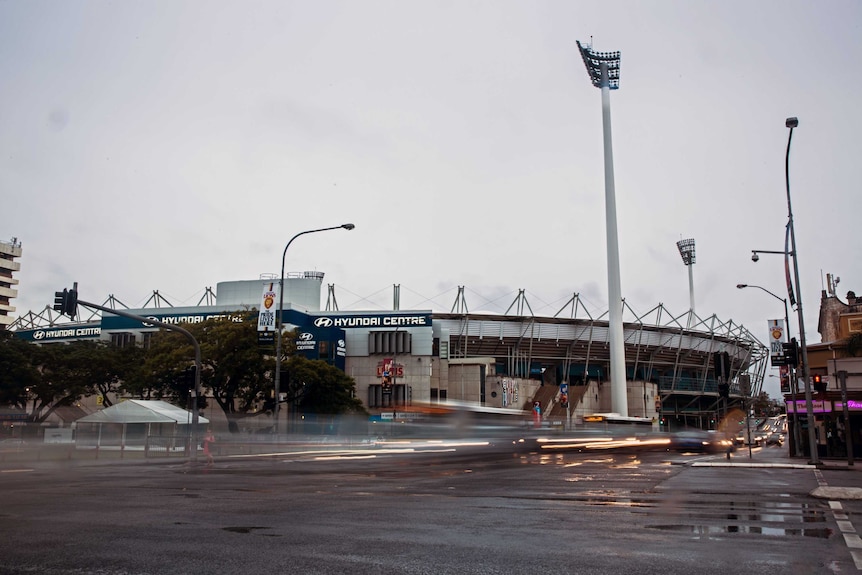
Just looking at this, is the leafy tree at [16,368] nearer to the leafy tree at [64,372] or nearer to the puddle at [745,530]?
the leafy tree at [64,372]

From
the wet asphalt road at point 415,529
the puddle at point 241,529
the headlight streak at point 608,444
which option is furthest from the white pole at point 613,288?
the puddle at point 241,529

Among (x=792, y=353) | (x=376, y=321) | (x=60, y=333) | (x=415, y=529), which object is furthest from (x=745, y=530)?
(x=60, y=333)

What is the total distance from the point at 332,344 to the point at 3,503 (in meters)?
64.4

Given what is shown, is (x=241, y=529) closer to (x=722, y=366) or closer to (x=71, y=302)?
(x=71, y=302)

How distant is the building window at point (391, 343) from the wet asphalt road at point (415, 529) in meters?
59.3

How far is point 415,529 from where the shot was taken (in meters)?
10.2

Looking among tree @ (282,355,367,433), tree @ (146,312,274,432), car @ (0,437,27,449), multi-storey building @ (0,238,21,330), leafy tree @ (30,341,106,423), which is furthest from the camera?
multi-storey building @ (0,238,21,330)

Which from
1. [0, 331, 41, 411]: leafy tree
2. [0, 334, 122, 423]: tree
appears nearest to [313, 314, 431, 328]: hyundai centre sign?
[0, 334, 122, 423]: tree

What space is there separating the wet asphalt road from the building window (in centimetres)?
5930

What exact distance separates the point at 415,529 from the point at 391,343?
6818cm

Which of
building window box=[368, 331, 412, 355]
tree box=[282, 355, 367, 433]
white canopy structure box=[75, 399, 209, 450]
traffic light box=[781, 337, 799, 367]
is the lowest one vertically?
white canopy structure box=[75, 399, 209, 450]

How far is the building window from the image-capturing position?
77.9 metres

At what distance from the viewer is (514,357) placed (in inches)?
3853

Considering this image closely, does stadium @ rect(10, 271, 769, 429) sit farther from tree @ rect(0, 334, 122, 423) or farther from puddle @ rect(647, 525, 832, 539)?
puddle @ rect(647, 525, 832, 539)
